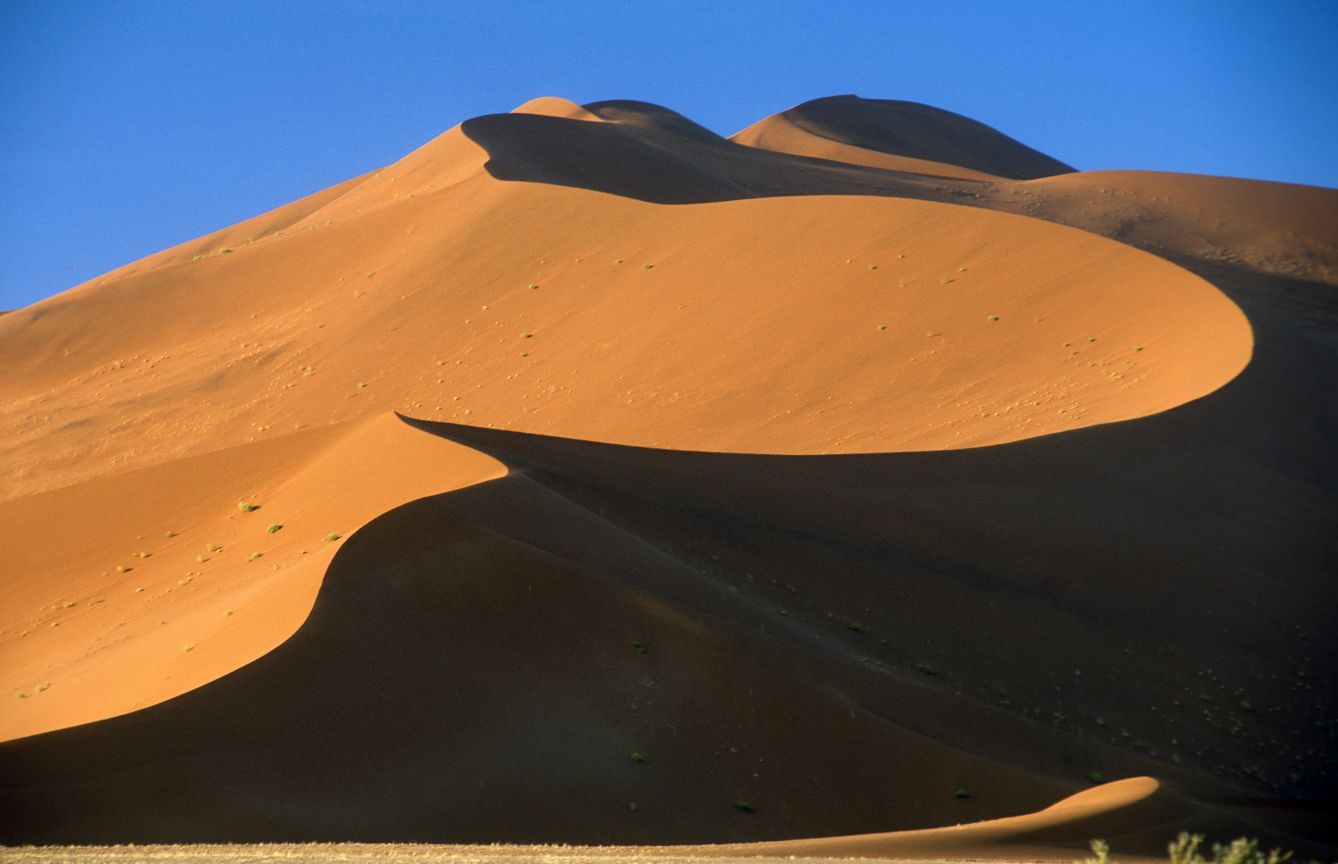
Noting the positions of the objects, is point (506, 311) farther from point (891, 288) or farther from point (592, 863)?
point (592, 863)

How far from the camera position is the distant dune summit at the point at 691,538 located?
958 centimetres

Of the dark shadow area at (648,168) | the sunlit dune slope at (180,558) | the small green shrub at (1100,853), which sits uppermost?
the dark shadow area at (648,168)

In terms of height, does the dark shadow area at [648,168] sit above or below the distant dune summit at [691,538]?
above

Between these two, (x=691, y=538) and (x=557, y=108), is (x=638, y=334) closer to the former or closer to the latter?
(x=691, y=538)

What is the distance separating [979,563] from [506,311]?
1602 cm

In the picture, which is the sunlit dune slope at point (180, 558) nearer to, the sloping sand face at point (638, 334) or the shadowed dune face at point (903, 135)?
the sloping sand face at point (638, 334)

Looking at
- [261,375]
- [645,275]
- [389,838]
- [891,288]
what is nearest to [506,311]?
[645,275]

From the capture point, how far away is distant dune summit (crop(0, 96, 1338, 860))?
377 inches

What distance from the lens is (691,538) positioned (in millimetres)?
14484

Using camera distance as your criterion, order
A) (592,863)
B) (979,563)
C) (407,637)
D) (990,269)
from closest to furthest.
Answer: (592,863)
(407,637)
(979,563)
(990,269)

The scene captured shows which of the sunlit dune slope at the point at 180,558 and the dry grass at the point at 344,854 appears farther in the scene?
the sunlit dune slope at the point at 180,558

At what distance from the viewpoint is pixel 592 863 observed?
6.83 m

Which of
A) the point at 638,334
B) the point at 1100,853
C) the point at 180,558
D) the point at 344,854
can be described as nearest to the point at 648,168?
the point at 638,334

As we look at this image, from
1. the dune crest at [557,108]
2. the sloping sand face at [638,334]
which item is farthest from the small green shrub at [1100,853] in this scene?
the dune crest at [557,108]
